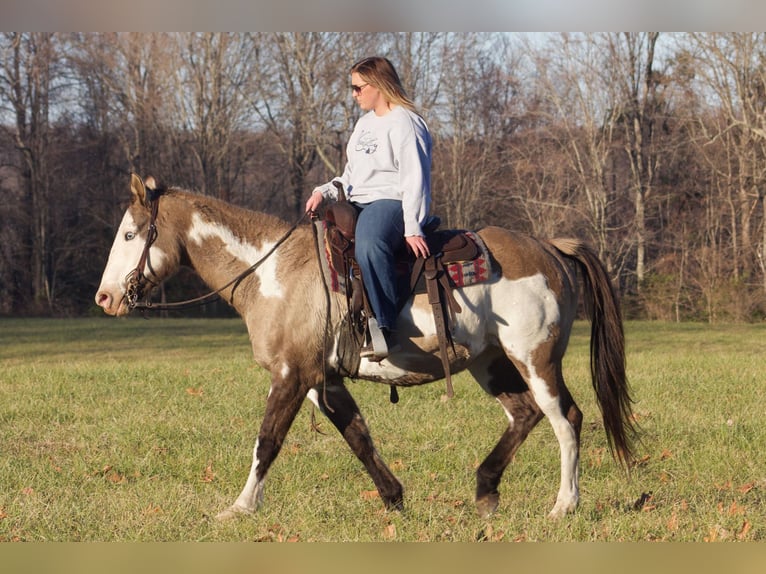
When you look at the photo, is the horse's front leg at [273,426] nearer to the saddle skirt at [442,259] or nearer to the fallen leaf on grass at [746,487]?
the saddle skirt at [442,259]

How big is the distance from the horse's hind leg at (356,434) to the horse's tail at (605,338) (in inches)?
61.9

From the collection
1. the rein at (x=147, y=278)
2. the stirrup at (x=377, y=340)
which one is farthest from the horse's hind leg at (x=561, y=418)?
the rein at (x=147, y=278)

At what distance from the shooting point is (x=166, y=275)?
19.9ft

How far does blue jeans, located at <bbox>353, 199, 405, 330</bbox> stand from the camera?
5.48 meters

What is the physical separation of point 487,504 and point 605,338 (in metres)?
1.49

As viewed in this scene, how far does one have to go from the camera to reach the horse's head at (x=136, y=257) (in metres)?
5.92

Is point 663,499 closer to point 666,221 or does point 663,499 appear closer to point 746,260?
point 746,260

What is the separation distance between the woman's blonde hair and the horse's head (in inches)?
61.8

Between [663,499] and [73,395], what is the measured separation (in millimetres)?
7307

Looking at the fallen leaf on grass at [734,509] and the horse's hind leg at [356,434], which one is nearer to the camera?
the fallen leaf on grass at [734,509]

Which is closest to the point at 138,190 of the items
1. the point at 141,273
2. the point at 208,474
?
the point at 141,273

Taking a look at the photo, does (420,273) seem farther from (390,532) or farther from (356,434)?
(390,532)

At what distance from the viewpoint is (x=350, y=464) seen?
281 inches

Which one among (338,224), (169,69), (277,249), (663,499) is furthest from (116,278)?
(169,69)
